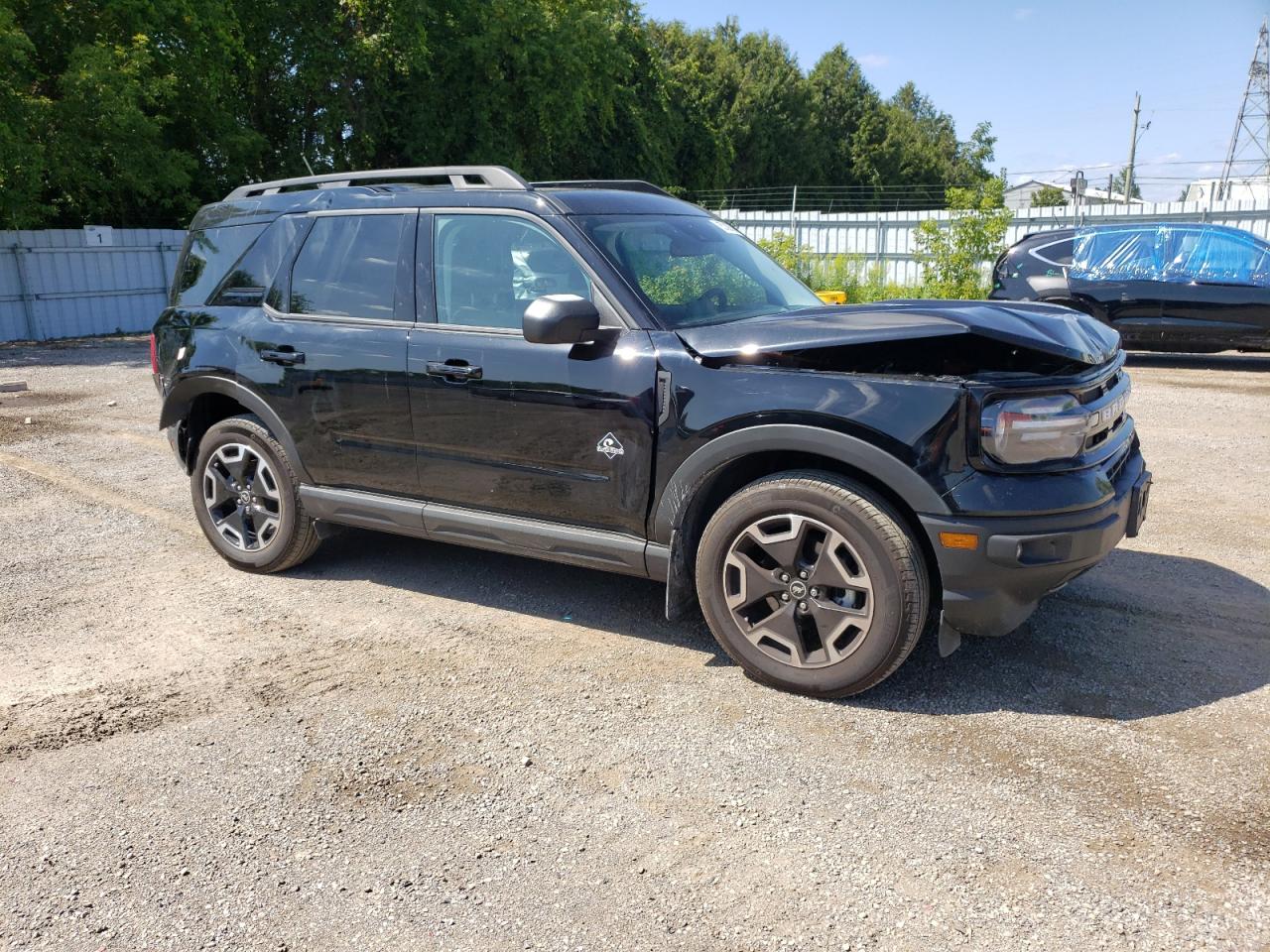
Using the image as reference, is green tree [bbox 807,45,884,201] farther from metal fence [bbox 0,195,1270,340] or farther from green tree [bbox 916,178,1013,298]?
green tree [bbox 916,178,1013,298]

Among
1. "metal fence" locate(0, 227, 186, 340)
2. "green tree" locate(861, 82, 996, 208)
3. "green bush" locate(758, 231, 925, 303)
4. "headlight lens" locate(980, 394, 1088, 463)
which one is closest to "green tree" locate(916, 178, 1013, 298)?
"green bush" locate(758, 231, 925, 303)

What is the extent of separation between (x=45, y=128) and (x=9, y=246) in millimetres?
2396

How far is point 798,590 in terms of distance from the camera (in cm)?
373

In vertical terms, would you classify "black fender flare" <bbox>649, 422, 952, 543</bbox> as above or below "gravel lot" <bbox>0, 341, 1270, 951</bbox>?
above

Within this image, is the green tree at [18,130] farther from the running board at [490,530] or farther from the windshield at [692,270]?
the windshield at [692,270]

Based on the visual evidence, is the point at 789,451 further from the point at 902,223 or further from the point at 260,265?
the point at 902,223

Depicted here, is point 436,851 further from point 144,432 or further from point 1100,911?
point 144,432

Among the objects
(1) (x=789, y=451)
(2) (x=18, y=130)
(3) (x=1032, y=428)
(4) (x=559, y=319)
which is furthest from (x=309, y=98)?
(3) (x=1032, y=428)

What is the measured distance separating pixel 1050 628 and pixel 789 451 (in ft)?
5.19

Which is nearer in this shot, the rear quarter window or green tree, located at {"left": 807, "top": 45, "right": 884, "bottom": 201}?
the rear quarter window

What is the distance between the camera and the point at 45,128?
1886 cm

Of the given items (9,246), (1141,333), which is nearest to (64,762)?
(1141,333)

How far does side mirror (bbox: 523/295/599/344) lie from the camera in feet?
12.6

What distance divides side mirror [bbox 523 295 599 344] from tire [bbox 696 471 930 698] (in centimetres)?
87
